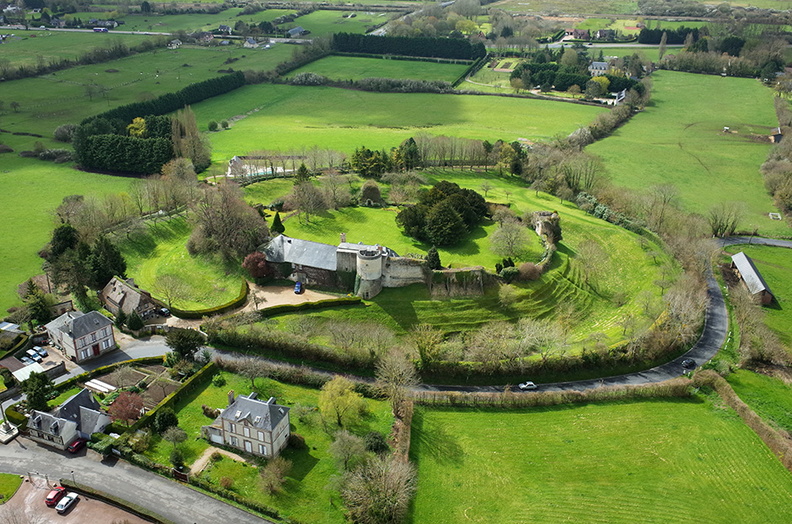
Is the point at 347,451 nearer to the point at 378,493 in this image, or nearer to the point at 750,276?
the point at 378,493

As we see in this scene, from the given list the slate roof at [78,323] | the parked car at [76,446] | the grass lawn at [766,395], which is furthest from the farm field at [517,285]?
the parked car at [76,446]

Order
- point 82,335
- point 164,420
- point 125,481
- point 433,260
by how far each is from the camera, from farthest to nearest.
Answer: point 433,260 < point 82,335 < point 164,420 < point 125,481

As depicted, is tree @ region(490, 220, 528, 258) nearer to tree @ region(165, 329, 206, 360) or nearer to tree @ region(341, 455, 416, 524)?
tree @ region(341, 455, 416, 524)

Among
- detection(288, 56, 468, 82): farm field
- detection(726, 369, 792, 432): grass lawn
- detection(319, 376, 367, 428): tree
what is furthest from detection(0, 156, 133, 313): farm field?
detection(288, 56, 468, 82): farm field

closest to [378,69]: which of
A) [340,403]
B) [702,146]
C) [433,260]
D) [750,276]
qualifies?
[702,146]

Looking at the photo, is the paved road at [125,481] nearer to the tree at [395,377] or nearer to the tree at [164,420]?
the tree at [164,420]

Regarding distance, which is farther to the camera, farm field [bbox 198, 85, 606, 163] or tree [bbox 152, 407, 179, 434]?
farm field [bbox 198, 85, 606, 163]

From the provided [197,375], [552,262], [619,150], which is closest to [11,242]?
[197,375]
